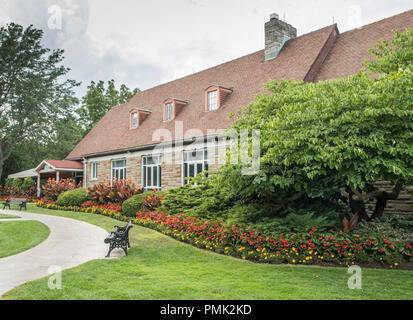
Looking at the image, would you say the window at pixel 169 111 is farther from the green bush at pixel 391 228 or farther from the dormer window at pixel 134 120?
the green bush at pixel 391 228

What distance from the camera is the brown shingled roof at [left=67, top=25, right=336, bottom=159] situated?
1638cm

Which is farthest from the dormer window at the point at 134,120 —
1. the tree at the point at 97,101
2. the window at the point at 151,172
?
the tree at the point at 97,101

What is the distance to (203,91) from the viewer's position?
65.7ft

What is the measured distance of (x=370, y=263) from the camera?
7551mm

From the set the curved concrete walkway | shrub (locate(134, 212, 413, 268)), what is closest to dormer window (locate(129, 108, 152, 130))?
the curved concrete walkway

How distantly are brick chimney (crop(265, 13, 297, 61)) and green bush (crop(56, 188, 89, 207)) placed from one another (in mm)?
12849

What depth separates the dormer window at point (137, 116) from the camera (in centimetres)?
2228

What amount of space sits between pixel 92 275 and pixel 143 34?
1020 centimetres

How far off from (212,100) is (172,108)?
9.79 ft

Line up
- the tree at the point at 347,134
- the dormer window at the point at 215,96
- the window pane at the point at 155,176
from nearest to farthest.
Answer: the tree at the point at 347,134 → the dormer window at the point at 215,96 → the window pane at the point at 155,176

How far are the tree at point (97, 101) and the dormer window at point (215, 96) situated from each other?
88.3ft

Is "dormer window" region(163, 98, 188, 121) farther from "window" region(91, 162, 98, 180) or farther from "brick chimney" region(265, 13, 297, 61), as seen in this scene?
"window" region(91, 162, 98, 180)
